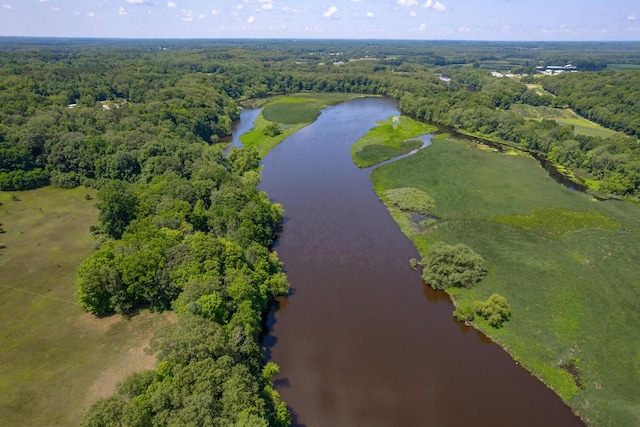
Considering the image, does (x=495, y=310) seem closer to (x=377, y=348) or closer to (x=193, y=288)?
(x=377, y=348)

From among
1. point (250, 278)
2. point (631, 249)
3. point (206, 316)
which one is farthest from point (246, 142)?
point (631, 249)

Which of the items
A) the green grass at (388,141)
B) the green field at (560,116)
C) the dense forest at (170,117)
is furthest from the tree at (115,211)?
the green field at (560,116)

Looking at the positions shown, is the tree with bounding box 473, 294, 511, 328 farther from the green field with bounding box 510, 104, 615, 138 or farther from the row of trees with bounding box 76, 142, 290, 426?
the green field with bounding box 510, 104, 615, 138

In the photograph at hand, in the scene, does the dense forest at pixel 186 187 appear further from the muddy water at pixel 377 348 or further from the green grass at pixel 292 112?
the green grass at pixel 292 112

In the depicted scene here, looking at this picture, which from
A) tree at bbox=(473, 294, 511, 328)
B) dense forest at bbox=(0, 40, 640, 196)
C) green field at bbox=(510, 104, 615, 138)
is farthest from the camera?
green field at bbox=(510, 104, 615, 138)

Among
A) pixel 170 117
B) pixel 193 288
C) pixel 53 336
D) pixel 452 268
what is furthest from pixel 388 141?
pixel 53 336

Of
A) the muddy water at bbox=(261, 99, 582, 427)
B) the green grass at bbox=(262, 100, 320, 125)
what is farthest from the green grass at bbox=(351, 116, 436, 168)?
the muddy water at bbox=(261, 99, 582, 427)
